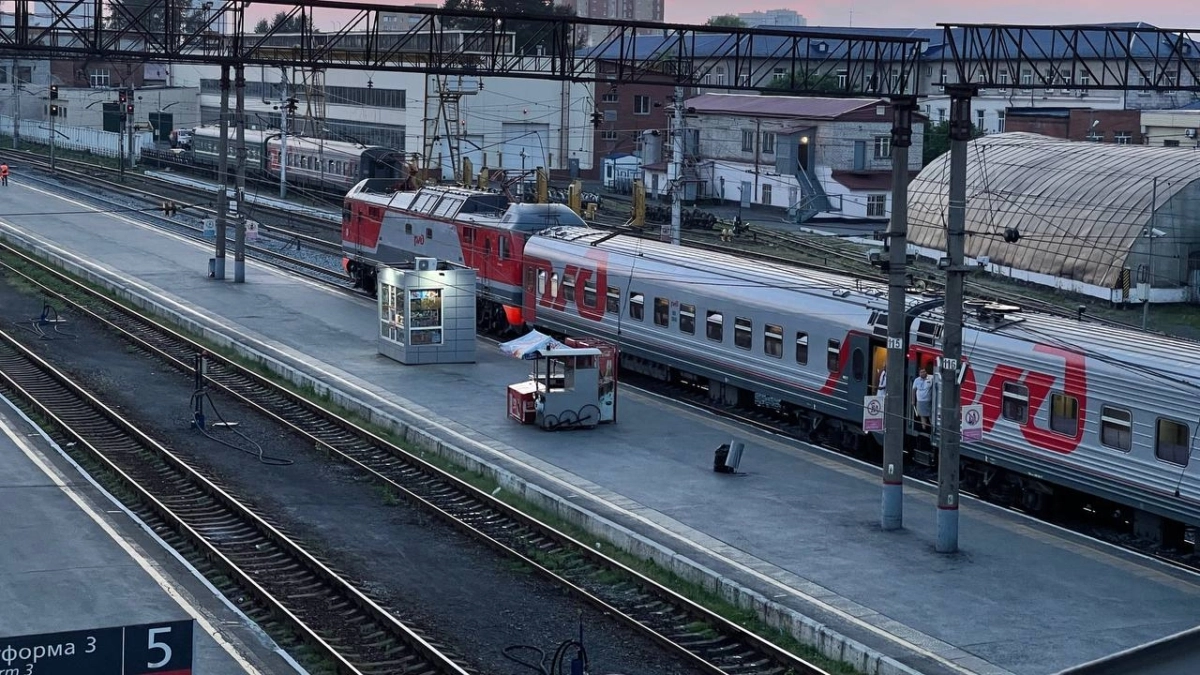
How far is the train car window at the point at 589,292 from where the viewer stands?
1412 inches

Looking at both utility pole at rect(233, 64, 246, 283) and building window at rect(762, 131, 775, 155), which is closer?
utility pole at rect(233, 64, 246, 283)

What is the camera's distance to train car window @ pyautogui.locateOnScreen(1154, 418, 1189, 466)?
2059 cm

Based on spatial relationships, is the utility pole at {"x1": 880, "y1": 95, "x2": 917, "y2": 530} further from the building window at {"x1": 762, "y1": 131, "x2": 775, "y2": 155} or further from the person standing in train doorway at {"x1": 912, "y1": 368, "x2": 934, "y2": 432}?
the building window at {"x1": 762, "y1": 131, "x2": 775, "y2": 155}

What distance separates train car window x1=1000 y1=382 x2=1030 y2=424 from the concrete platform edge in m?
6.51

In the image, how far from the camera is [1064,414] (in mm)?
22672

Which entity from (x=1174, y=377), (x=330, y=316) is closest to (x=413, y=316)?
(x=330, y=316)

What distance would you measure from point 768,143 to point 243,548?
62450mm

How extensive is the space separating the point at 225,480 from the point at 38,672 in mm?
16845

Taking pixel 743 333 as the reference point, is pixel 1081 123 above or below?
above

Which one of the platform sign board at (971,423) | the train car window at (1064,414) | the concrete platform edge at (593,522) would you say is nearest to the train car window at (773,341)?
the concrete platform edge at (593,522)

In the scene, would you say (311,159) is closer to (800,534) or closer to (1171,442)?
(800,534)

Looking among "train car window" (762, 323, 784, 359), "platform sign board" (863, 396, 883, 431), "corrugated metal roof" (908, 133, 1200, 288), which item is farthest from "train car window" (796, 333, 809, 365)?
"corrugated metal roof" (908, 133, 1200, 288)

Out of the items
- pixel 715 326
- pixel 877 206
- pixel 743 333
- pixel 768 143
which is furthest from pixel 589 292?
pixel 768 143

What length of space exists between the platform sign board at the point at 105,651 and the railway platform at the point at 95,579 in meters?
5.28
